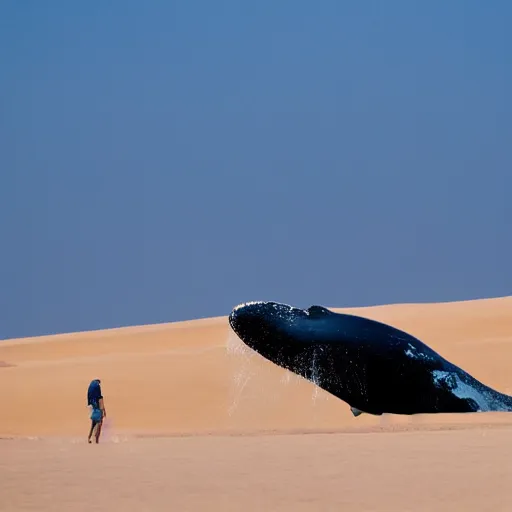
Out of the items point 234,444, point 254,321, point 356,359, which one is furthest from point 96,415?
point 356,359

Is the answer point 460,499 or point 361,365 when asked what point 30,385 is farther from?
point 460,499

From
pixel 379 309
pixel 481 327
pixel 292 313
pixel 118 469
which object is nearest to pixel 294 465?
pixel 118 469

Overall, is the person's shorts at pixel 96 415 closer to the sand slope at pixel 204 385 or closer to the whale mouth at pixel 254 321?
the whale mouth at pixel 254 321

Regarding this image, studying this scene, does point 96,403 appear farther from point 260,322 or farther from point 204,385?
point 204,385

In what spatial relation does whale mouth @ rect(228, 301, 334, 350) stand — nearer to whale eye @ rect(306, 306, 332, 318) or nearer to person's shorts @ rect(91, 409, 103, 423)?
whale eye @ rect(306, 306, 332, 318)

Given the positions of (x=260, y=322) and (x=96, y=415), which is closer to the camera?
(x=260, y=322)

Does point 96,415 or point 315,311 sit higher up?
point 315,311

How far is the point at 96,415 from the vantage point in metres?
20.6

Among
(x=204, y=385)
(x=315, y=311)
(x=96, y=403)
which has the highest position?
(x=204, y=385)

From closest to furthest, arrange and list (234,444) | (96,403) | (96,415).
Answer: (234,444), (96,415), (96,403)

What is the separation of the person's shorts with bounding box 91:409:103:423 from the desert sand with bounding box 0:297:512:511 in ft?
1.80

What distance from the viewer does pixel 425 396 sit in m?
19.2

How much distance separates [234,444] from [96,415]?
4989mm

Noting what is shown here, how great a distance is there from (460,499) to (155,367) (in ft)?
91.6
